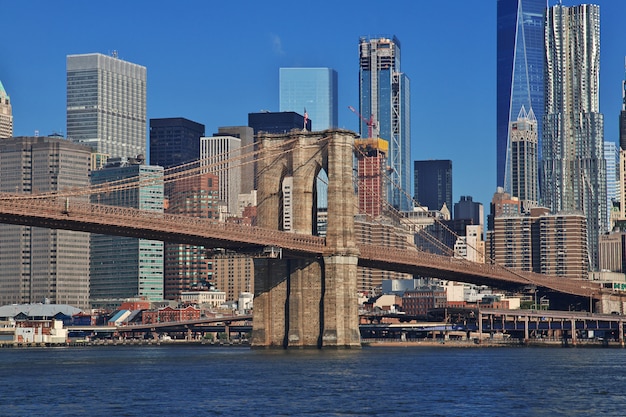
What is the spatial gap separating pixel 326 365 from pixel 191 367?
9405mm

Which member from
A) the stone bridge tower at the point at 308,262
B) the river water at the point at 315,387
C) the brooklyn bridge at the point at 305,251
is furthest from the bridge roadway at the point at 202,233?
the river water at the point at 315,387

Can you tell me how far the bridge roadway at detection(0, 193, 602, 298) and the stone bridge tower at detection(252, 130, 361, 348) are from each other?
7.85 feet

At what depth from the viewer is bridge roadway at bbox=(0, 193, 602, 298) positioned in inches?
3383

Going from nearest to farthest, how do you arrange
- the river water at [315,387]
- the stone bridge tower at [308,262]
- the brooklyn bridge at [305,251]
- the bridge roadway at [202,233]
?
the river water at [315,387] < the bridge roadway at [202,233] < the brooklyn bridge at [305,251] < the stone bridge tower at [308,262]

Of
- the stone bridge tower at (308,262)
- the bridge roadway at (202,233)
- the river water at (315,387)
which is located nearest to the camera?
the river water at (315,387)

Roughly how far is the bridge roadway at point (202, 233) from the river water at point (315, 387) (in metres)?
9.00

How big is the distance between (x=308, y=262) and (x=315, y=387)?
4171 cm

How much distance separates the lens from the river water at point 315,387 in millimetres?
58875

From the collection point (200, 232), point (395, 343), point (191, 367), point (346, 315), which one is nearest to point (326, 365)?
point (191, 367)

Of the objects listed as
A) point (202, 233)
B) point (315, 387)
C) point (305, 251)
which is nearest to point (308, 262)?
point (305, 251)

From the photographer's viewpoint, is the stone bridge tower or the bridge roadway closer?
the bridge roadway

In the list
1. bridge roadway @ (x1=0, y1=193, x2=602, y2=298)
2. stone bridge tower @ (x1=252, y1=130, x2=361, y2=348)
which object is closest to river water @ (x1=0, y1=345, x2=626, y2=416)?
bridge roadway @ (x1=0, y1=193, x2=602, y2=298)

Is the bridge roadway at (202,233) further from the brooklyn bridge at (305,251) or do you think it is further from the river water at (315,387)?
the river water at (315,387)

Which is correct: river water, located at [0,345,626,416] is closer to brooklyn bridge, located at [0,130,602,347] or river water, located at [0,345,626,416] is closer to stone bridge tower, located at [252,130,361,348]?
brooklyn bridge, located at [0,130,602,347]
